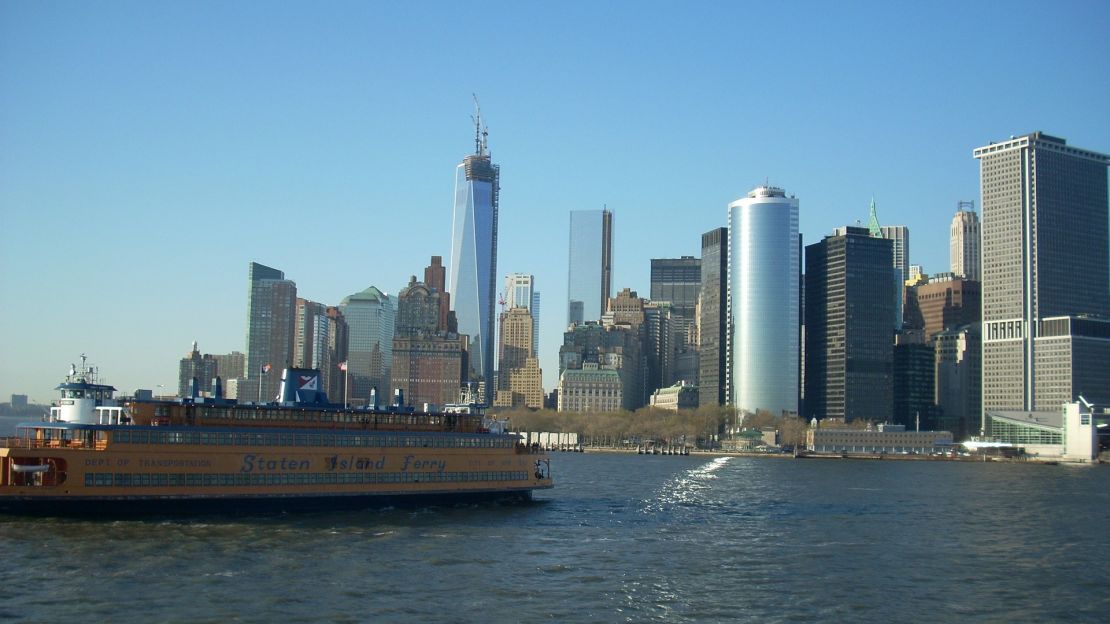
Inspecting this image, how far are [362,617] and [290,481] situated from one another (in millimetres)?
27645

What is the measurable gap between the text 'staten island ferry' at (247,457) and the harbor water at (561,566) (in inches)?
52.6

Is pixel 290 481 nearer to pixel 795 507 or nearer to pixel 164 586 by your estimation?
pixel 164 586

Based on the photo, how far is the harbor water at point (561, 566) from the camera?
4397 centimetres

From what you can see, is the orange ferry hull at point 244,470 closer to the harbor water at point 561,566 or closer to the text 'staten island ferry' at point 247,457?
the text 'staten island ferry' at point 247,457

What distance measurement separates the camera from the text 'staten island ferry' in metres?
61.0

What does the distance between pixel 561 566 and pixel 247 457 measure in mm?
22586

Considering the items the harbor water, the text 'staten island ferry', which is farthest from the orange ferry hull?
the harbor water

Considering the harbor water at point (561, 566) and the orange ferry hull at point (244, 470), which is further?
the orange ferry hull at point (244, 470)

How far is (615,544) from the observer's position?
6122 cm

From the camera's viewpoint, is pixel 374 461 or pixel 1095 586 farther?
pixel 374 461

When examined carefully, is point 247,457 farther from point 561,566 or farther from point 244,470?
point 561,566

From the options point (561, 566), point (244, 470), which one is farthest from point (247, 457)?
point (561, 566)

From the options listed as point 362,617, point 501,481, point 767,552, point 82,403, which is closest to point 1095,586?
point 767,552

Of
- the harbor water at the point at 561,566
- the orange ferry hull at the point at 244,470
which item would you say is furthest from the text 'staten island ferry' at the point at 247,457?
the harbor water at the point at 561,566
